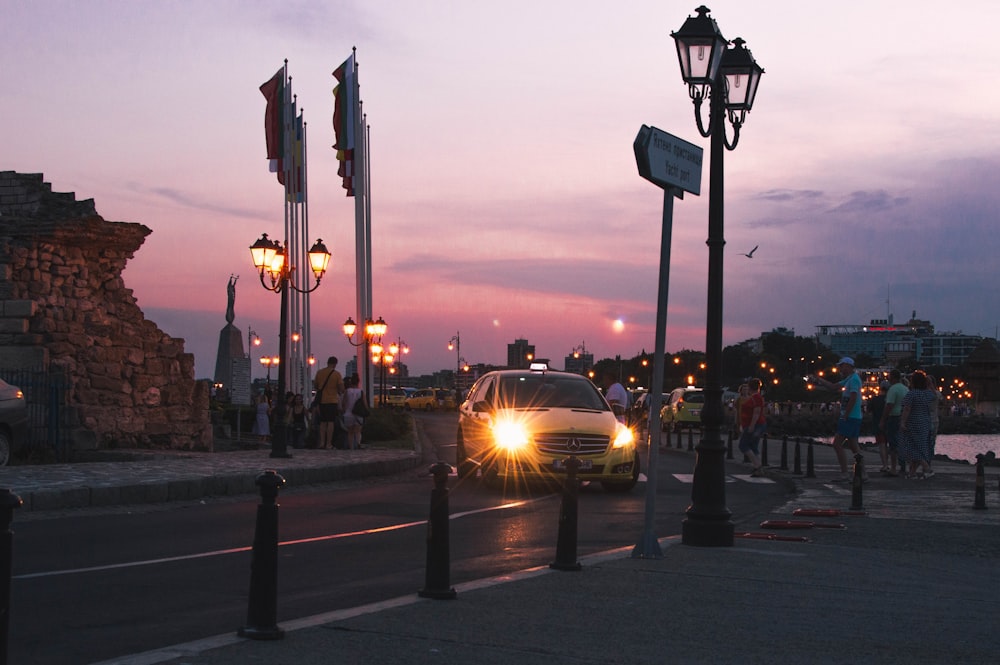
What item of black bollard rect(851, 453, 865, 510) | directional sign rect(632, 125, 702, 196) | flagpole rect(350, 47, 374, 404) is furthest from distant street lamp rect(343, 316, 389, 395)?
directional sign rect(632, 125, 702, 196)

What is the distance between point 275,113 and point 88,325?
1705cm

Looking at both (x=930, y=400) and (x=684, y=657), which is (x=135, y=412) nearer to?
(x=930, y=400)

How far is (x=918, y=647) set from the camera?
6.71m

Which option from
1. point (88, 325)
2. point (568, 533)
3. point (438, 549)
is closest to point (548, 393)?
point (568, 533)

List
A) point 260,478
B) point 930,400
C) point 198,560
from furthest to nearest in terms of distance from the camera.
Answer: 1. point 930,400
2. point 198,560
3. point 260,478

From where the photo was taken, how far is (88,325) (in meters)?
24.9

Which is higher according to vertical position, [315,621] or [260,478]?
[260,478]

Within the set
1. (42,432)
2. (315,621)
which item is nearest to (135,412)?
(42,432)

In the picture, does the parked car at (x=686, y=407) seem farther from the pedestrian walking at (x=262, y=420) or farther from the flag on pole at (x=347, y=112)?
the pedestrian walking at (x=262, y=420)

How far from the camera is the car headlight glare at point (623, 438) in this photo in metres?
17.9

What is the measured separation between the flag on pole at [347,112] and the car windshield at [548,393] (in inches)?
891

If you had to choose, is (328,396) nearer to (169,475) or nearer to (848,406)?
(169,475)

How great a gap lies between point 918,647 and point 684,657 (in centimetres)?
146

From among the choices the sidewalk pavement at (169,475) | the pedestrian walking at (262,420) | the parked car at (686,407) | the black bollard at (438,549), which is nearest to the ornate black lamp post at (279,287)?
the sidewalk pavement at (169,475)
